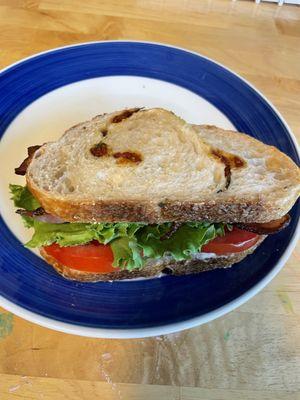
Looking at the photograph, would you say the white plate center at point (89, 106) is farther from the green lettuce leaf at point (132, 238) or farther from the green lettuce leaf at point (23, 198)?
the green lettuce leaf at point (132, 238)

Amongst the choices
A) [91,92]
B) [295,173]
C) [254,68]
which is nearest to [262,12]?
[254,68]

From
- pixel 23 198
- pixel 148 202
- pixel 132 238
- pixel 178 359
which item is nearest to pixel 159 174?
pixel 148 202

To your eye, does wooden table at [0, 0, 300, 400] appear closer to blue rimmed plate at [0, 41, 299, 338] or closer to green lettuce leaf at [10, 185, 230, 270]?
blue rimmed plate at [0, 41, 299, 338]

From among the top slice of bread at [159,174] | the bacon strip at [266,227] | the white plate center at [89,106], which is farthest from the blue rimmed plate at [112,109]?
the top slice of bread at [159,174]

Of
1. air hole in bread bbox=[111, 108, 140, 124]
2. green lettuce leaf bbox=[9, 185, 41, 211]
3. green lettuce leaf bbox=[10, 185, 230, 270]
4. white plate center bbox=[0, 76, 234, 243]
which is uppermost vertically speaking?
white plate center bbox=[0, 76, 234, 243]

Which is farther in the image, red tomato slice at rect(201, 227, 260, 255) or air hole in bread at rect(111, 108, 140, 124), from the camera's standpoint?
air hole in bread at rect(111, 108, 140, 124)

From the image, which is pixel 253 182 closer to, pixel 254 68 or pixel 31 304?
pixel 31 304

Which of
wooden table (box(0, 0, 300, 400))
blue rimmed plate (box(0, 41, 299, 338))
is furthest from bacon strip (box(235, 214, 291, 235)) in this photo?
wooden table (box(0, 0, 300, 400))
